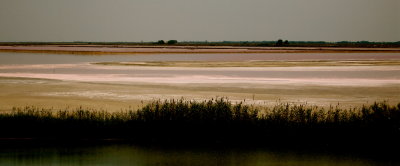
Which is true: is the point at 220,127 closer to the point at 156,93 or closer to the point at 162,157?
the point at 162,157

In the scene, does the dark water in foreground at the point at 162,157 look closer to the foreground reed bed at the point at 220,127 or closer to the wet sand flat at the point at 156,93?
the foreground reed bed at the point at 220,127

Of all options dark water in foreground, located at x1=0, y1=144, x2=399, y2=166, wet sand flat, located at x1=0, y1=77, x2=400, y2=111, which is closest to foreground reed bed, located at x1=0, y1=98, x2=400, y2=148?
dark water in foreground, located at x1=0, y1=144, x2=399, y2=166

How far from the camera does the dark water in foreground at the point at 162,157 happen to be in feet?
52.5

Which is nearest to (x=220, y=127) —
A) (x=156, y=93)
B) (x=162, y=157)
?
(x=162, y=157)

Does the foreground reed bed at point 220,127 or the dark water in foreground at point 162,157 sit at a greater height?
the foreground reed bed at point 220,127

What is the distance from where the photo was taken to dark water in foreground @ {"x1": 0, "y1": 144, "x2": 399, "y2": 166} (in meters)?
16.0

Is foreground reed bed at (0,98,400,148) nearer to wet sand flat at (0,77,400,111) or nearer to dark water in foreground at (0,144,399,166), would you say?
dark water in foreground at (0,144,399,166)

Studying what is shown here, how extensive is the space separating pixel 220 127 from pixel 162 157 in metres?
Answer: 2.26

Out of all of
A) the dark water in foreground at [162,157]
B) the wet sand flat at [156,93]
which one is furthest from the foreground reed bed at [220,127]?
the wet sand flat at [156,93]

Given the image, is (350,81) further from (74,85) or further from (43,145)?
(43,145)

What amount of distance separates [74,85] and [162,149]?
19.8 m

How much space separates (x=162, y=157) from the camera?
53.6 feet

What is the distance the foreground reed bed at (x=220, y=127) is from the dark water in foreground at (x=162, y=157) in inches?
17.6

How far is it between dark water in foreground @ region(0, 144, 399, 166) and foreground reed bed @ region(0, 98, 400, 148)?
0.45 m
